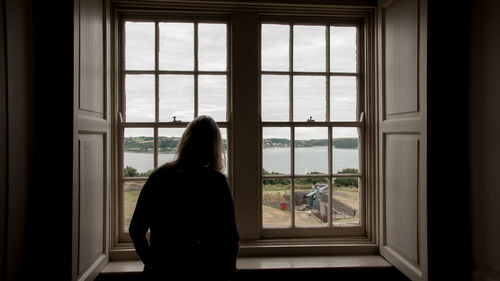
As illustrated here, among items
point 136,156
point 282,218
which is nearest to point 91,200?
point 136,156

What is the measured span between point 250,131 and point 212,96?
39 centimetres

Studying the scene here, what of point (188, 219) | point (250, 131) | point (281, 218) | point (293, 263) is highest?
point (250, 131)

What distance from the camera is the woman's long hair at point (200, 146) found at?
4.89ft

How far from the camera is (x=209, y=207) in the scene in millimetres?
1472

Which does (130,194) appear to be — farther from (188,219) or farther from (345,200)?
(345,200)

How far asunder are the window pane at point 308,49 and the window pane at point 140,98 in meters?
1.09

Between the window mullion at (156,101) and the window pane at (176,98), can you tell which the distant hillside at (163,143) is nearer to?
the window mullion at (156,101)
